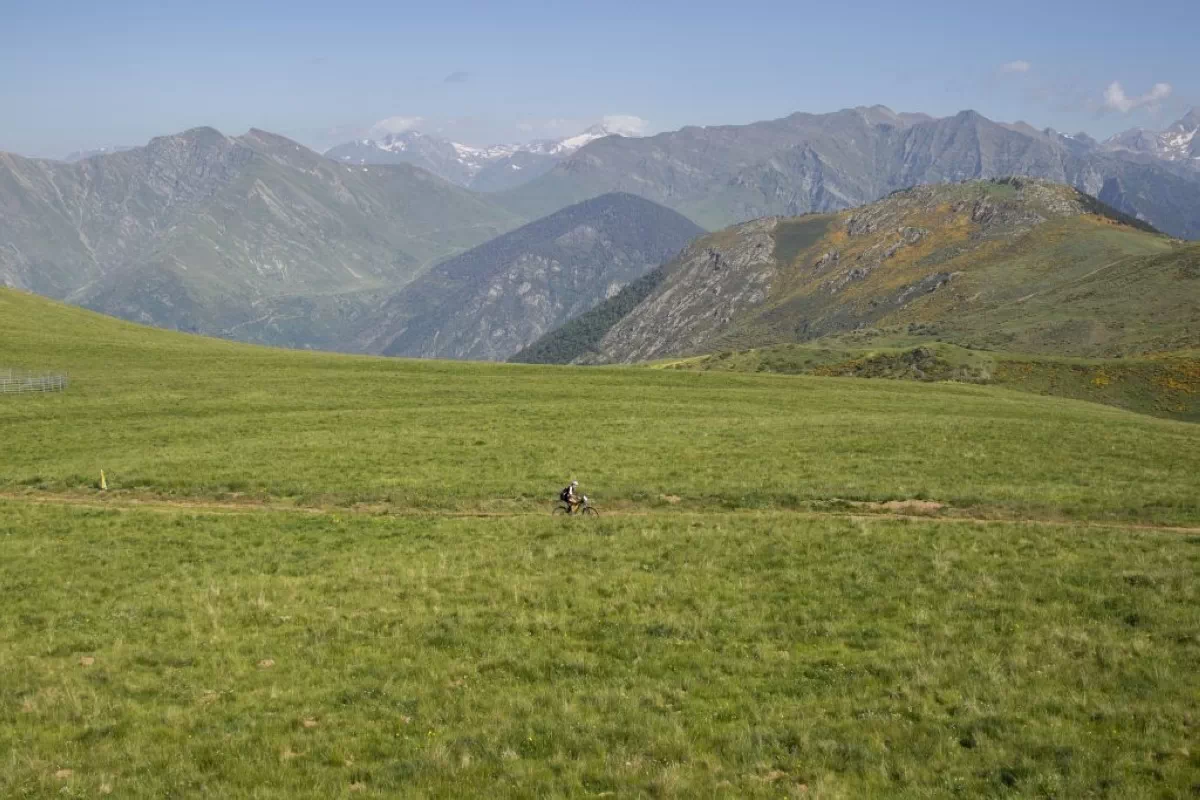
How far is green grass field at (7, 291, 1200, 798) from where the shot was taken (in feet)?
45.2

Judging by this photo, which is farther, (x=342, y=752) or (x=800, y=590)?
(x=800, y=590)

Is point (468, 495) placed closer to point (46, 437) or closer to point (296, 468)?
point (296, 468)

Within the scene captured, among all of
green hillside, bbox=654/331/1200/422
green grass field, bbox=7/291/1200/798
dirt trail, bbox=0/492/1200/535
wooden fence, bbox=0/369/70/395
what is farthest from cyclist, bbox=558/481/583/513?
green hillside, bbox=654/331/1200/422

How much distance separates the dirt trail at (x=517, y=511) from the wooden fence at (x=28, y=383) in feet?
92.7

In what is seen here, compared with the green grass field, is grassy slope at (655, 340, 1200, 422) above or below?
above

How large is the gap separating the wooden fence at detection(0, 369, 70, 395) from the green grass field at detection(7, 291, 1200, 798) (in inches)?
555

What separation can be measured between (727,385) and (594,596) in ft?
173

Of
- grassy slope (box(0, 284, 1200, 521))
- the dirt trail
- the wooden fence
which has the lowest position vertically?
the dirt trail

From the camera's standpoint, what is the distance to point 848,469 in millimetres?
40719

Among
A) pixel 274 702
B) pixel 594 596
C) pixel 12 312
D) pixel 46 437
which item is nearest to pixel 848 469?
pixel 594 596

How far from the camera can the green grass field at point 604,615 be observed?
1377 cm

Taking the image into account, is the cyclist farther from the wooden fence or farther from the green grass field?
the wooden fence

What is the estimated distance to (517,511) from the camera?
116 ft

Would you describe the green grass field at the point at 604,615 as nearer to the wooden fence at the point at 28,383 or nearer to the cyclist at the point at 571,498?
the cyclist at the point at 571,498
